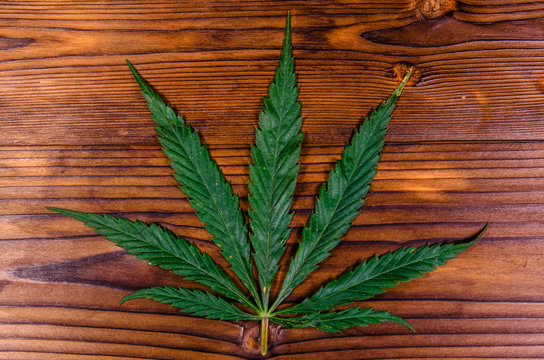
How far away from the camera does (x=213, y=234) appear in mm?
760

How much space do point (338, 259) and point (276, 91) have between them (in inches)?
15.3

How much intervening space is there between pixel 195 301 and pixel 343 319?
0.31 metres

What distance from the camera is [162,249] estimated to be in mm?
765

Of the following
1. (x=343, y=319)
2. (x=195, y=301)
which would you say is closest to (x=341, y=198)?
(x=343, y=319)

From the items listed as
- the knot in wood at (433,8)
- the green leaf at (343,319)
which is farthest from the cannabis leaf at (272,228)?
the knot in wood at (433,8)

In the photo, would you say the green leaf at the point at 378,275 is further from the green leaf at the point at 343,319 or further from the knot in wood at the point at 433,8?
the knot in wood at the point at 433,8

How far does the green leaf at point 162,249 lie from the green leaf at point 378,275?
146 millimetres

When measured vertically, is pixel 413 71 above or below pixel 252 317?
above

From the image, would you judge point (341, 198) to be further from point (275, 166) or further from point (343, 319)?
point (343, 319)

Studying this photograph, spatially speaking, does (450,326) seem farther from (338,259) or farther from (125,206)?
(125,206)

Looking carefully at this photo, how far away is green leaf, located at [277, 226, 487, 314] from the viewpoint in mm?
755

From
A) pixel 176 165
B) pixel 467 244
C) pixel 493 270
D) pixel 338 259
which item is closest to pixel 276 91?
pixel 176 165

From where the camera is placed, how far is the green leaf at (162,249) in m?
0.76

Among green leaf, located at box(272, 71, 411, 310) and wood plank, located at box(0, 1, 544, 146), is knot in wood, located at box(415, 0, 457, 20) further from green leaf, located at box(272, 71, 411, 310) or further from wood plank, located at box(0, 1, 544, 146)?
green leaf, located at box(272, 71, 411, 310)
